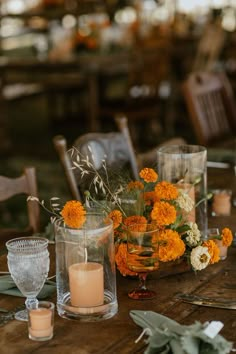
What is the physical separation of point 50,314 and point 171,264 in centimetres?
48

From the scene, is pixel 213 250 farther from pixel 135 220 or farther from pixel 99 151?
pixel 99 151

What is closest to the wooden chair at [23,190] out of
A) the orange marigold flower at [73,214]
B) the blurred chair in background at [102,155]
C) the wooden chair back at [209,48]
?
the blurred chair in background at [102,155]

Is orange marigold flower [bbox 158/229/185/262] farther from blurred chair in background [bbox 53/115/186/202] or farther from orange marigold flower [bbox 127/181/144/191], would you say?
blurred chair in background [bbox 53/115/186/202]

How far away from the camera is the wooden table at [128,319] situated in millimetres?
1573

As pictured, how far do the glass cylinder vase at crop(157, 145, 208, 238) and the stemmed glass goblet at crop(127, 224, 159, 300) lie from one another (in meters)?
0.44

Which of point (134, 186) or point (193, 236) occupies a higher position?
point (134, 186)

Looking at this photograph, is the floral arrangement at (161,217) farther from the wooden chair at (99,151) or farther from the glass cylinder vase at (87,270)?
the wooden chair at (99,151)

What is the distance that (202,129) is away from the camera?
3.83m

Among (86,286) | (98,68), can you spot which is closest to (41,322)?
(86,286)

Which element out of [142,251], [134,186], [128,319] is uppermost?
[134,186]

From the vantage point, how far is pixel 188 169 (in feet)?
7.51

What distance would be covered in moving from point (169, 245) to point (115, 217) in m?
0.14

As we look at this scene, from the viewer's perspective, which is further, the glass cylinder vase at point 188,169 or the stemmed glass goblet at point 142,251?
the glass cylinder vase at point 188,169

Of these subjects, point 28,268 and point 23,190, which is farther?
point 23,190
